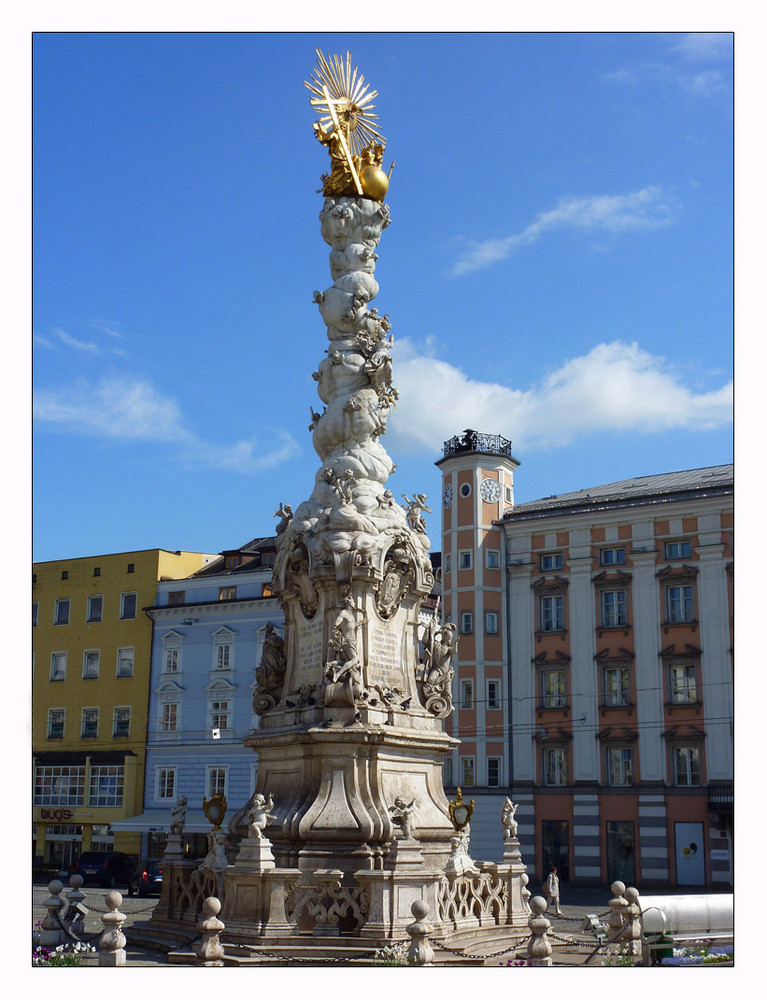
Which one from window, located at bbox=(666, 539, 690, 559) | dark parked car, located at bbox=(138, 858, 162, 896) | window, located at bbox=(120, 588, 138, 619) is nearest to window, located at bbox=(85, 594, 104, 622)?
window, located at bbox=(120, 588, 138, 619)

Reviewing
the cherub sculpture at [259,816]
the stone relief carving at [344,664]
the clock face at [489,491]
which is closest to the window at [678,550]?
the clock face at [489,491]

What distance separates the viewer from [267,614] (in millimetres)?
48406

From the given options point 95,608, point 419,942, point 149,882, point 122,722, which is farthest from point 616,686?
point 419,942

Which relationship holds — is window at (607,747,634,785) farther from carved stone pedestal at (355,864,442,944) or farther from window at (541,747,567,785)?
carved stone pedestal at (355,864,442,944)

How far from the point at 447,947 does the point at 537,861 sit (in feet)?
99.8

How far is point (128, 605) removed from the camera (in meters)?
51.8

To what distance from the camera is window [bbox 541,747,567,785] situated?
4534cm

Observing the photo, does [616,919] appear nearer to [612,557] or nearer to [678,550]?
[678,550]

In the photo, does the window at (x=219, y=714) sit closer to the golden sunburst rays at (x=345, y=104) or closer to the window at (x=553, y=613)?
the window at (x=553, y=613)

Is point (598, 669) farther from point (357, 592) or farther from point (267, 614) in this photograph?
point (357, 592)

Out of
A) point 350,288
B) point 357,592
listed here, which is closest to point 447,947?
point 357,592

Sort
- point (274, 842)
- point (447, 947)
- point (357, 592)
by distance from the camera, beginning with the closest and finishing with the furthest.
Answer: point (447, 947) < point (274, 842) < point (357, 592)

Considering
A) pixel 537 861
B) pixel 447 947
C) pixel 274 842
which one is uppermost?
pixel 274 842

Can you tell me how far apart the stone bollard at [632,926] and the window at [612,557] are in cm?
3048
